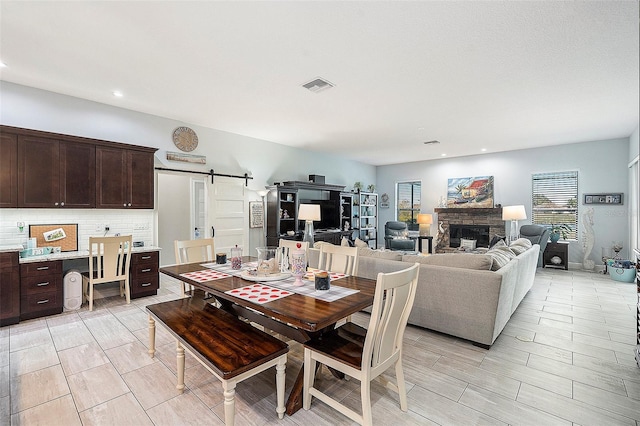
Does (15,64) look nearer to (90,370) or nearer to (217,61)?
(217,61)

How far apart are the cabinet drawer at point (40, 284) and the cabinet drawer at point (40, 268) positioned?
0.12 ft

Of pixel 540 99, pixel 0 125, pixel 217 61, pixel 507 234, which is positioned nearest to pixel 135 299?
pixel 0 125

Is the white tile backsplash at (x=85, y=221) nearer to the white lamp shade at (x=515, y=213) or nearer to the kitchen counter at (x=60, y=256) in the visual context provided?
the kitchen counter at (x=60, y=256)

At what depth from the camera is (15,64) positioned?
10.2ft

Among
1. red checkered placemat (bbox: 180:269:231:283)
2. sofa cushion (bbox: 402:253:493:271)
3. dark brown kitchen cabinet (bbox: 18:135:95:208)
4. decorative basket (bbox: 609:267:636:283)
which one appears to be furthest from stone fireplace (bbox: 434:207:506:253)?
dark brown kitchen cabinet (bbox: 18:135:95:208)

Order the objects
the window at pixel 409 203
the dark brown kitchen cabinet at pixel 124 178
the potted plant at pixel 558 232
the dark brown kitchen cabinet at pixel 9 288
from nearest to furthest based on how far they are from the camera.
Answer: the dark brown kitchen cabinet at pixel 9 288 → the dark brown kitchen cabinet at pixel 124 178 → the potted plant at pixel 558 232 → the window at pixel 409 203

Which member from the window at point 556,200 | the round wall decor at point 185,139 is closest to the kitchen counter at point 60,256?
the round wall decor at point 185,139

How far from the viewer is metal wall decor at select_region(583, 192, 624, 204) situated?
19.7 ft

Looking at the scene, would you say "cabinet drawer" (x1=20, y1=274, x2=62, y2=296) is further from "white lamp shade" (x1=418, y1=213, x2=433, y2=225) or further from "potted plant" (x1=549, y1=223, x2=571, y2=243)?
"potted plant" (x1=549, y1=223, x2=571, y2=243)

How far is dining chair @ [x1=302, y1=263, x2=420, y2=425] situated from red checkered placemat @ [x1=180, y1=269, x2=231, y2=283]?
0.94m

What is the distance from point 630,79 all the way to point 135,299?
6649 millimetres

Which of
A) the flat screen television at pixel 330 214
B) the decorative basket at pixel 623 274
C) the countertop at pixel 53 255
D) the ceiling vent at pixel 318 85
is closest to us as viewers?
the countertop at pixel 53 255

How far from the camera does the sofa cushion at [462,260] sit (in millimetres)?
2793

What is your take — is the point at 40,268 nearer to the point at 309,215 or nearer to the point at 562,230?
the point at 309,215
